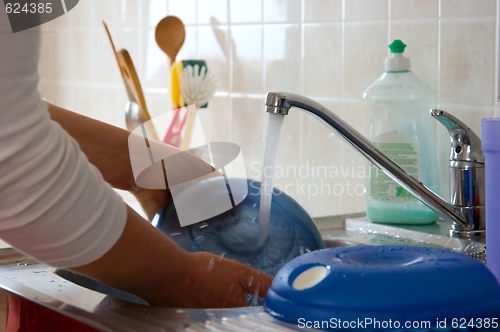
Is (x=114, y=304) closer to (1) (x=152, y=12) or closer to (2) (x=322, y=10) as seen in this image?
(2) (x=322, y=10)

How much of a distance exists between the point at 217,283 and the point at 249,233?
119 mm

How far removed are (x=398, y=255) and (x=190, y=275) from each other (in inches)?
7.0

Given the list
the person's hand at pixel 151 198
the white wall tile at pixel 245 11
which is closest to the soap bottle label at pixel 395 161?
the person's hand at pixel 151 198

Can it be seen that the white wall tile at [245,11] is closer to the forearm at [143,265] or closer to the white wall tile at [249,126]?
the white wall tile at [249,126]

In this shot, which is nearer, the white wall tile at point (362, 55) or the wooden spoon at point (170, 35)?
the white wall tile at point (362, 55)

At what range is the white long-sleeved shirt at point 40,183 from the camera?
478 millimetres

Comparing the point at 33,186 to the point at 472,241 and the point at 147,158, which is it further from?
the point at 472,241

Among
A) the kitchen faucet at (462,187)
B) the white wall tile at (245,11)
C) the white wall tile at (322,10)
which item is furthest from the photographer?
the white wall tile at (245,11)

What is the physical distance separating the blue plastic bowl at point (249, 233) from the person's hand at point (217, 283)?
0.20ft

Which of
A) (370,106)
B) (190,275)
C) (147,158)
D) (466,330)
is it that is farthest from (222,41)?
(466,330)

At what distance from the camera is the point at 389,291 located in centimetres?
50

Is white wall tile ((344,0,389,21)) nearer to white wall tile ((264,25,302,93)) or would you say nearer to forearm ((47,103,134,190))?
white wall tile ((264,25,302,93))

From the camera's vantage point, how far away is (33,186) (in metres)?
0.49

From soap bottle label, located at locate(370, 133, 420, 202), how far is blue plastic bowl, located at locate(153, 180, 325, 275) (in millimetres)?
206
